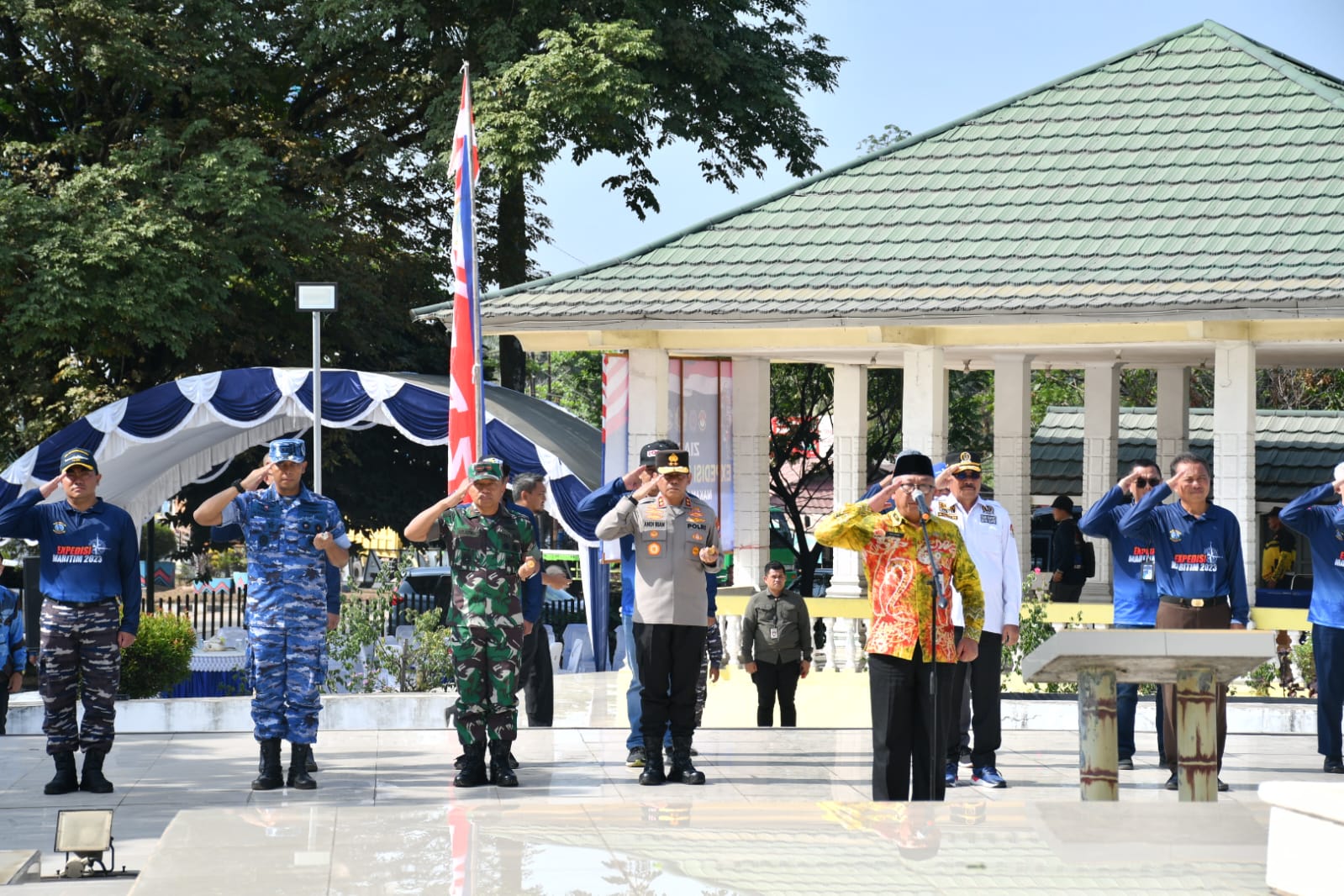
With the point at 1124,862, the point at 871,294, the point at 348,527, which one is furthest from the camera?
the point at 348,527

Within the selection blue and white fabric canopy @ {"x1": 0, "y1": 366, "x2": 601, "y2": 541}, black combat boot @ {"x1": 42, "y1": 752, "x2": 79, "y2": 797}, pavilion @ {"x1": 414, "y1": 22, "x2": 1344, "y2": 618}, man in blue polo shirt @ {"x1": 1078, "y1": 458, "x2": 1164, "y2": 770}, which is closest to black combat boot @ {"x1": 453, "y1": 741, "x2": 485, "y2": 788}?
black combat boot @ {"x1": 42, "y1": 752, "x2": 79, "y2": 797}

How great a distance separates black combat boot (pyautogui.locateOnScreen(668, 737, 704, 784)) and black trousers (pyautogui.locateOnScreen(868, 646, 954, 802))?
64.0 inches

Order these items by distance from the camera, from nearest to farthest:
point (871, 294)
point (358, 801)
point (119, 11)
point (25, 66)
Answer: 1. point (358, 801)
2. point (871, 294)
3. point (119, 11)
4. point (25, 66)

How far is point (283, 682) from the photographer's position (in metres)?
9.48

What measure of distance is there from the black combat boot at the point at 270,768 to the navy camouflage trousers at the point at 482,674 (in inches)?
40.0

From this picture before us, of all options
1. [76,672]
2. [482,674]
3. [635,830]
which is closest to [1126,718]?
[482,674]

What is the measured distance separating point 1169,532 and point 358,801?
4.55 m

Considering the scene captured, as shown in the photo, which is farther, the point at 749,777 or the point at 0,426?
the point at 0,426

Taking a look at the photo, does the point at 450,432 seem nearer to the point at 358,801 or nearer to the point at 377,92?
the point at 358,801

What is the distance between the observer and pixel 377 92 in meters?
28.5

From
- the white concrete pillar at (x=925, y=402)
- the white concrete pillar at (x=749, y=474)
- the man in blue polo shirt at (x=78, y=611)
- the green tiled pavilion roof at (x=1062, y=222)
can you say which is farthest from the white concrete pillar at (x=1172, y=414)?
the man in blue polo shirt at (x=78, y=611)

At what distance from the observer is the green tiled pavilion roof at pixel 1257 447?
22406 mm

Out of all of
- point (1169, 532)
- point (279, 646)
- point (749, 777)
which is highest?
point (1169, 532)

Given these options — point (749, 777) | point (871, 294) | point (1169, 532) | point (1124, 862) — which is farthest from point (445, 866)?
point (871, 294)
